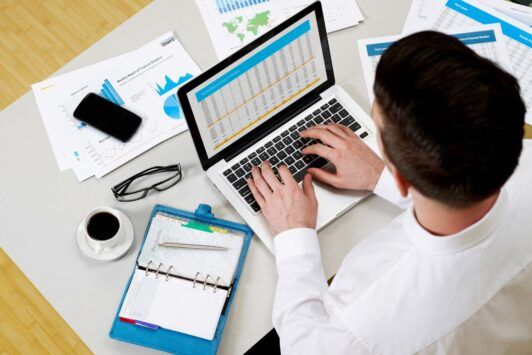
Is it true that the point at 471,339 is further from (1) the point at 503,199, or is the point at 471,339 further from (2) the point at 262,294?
(2) the point at 262,294

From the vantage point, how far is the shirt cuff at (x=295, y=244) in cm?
103

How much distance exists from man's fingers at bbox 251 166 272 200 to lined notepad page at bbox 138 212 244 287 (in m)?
0.10

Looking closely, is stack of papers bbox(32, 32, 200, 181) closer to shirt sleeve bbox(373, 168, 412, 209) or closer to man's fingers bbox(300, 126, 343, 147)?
man's fingers bbox(300, 126, 343, 147)

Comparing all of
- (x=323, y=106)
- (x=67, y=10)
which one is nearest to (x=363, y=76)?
(x=323, y=106)

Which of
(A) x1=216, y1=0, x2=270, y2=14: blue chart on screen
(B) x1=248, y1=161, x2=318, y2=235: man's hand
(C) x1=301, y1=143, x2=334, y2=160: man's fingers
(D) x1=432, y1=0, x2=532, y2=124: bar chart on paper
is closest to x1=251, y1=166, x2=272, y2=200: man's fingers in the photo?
(B) x1=248, y1=161, x2=318, y2=235: man's hand

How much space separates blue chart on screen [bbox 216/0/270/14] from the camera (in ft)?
4.37

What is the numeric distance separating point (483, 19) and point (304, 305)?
0.82 m

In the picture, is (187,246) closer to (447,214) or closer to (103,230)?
(103,230)

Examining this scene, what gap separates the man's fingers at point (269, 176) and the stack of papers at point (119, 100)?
0.21 meters

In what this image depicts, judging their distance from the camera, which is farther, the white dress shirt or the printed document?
the printed document

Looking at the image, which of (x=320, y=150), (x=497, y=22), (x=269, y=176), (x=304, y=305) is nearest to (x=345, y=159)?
(x=320, y=150)

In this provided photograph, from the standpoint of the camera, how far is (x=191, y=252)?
108 centimetres

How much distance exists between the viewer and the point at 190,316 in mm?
1032

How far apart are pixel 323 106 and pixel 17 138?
2.18ft
